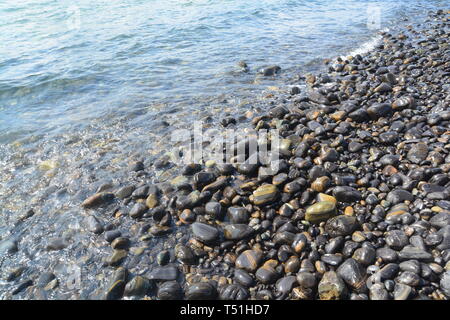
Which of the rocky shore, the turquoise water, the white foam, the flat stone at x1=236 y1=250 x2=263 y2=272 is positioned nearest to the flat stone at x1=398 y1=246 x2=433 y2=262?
the rocky shore

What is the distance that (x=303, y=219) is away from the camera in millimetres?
4352

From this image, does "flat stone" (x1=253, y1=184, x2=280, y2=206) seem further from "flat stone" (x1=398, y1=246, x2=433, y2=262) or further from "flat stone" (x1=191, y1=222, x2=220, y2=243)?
"flat stone" (x1=398, y1=246, x2=433, y2=262)

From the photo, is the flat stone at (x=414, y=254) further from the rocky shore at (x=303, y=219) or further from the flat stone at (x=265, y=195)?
the flat stone at (x=265, y=195)

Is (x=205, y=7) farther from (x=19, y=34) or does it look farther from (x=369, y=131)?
(x=369, y=131)

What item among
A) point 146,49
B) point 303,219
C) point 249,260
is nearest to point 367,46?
point 146,49

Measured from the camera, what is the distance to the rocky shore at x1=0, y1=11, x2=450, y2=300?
3518 millimetres

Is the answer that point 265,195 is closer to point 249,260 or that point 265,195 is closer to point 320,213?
point 320,213

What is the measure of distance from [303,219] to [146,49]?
12564 millimetres

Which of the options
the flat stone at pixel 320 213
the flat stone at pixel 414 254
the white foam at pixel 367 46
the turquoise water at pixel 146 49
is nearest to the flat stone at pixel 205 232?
the flat stone at pixel 320 213

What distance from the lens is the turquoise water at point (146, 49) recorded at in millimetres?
9297

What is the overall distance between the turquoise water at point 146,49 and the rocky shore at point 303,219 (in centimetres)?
419

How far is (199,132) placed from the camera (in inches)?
282

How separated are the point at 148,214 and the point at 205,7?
855 inches
